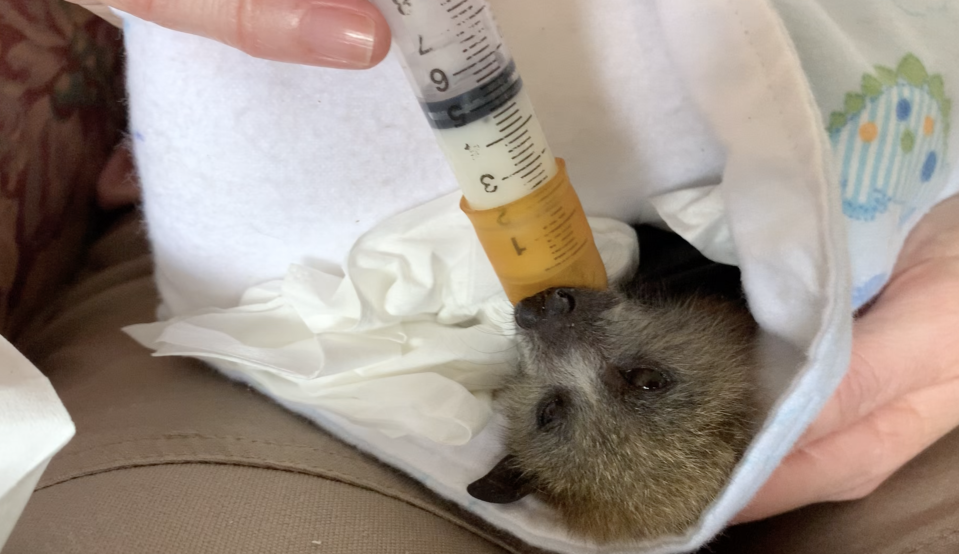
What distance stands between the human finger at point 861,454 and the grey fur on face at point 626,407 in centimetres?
10

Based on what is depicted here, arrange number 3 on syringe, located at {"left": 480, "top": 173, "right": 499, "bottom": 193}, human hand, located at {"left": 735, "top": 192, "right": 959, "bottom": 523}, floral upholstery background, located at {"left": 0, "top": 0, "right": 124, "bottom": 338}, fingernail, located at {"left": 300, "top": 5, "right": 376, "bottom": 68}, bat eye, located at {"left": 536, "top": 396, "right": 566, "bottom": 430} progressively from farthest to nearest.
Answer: floral upholstery background, located at {"left": 0, "top": 0, "right": 124, "bottom": 338}, bat eye, located at {"left": 536, "top": 396, "right": 566, "bottom": 430}, human hand, located at {"left": 735, "top": 192, "right": 959, "bottom": 523}, number 3 on syringe, located at {"left": 480, "top": 173, "right": 499, "bottom": 193}, fingernail, located at {"left": 300, "top": 5, "right": 376, "bottom": 68}

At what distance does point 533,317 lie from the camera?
93 centimetres

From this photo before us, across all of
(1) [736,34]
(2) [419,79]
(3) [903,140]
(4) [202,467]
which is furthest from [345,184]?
(3) [903,140]

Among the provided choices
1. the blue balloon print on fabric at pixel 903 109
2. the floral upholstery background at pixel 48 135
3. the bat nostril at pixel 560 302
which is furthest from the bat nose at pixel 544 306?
the floral upholstery background at pixel 48 135

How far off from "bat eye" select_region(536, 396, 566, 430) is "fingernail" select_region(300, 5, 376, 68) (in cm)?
65

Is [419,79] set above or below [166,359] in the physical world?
above

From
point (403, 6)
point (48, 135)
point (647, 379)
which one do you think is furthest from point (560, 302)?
point (48, 135)

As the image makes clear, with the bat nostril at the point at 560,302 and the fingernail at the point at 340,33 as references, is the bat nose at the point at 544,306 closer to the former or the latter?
the bat nostril at the point at 560,302

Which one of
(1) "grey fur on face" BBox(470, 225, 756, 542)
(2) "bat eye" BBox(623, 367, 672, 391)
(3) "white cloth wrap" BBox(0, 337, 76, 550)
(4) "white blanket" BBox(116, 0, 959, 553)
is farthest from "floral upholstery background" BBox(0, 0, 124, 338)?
(2) "bat eye" BBox(623, 367, 672, 391)

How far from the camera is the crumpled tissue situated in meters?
1.00

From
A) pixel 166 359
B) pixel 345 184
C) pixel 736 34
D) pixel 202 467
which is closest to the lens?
pixel 736 34

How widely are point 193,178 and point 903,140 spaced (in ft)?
3.32

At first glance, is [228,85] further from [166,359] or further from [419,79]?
[166,359]

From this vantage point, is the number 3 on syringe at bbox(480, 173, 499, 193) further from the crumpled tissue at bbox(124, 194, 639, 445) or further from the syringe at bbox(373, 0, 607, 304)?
the crumpled tissue at bbox(124, 194, 639, 445)
